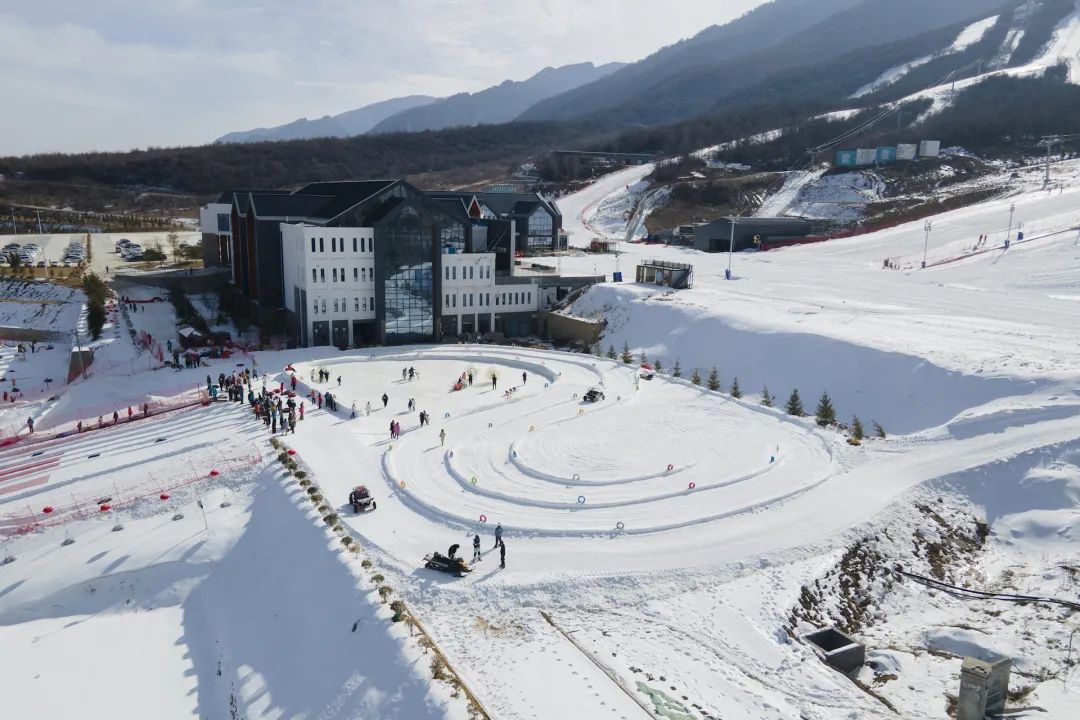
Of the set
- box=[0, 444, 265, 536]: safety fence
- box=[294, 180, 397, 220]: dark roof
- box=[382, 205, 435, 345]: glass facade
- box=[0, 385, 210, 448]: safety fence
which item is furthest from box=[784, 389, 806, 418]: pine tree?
box=[294, 180, 397, 220]: dark roof

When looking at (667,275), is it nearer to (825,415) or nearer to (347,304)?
(347,304)

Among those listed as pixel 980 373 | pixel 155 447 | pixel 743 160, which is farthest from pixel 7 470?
pixel 743 160

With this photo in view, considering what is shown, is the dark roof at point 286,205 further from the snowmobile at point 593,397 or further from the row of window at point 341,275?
the snowmobile at point 593,397

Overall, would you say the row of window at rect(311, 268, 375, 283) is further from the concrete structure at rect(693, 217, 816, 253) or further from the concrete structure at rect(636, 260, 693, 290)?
the concrete structure at rect(693, 217, 816, 253)

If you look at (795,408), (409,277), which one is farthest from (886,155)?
(795,408)

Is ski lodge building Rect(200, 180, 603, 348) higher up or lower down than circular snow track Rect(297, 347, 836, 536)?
higher up

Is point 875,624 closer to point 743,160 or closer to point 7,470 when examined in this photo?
point 7,470
